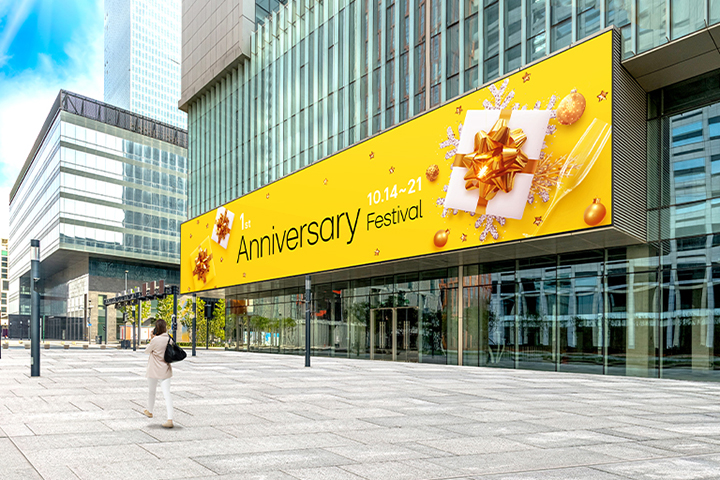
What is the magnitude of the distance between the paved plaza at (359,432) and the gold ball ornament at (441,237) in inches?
350

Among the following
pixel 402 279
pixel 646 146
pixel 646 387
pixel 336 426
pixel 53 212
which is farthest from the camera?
pixel 53 212

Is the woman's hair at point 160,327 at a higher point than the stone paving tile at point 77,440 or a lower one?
higher

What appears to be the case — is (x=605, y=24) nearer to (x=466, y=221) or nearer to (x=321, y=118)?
(x=466, y=221)

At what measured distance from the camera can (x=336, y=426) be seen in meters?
10.3

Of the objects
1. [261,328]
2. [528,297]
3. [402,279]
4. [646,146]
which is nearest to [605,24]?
[646,146]

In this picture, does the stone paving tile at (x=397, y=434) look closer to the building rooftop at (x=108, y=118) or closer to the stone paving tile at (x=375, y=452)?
the stone paving tile at (x=375, y=452)

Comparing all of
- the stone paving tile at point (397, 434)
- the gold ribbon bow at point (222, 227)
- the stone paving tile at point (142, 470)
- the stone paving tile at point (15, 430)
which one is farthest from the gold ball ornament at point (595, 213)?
the gold ribbon bow at point (222, 227)

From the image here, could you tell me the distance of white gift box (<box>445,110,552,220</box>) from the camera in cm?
2208

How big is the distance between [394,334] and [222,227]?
1833 cm

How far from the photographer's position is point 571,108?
69.0 feet

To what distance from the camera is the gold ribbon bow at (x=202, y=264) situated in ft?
154

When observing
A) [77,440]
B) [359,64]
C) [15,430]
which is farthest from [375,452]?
[359,64]

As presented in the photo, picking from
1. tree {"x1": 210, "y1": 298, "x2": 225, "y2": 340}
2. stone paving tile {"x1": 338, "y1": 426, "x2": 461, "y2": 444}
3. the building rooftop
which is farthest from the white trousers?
the building rooftop

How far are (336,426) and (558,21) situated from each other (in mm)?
19156
